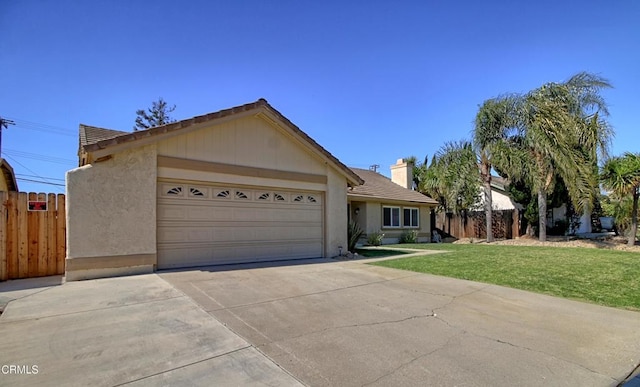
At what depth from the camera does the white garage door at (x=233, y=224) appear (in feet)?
29.5

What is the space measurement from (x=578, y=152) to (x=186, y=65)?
19738mm

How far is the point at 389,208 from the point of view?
2073cm

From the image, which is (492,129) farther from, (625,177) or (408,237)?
(408,237)

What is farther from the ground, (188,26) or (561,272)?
(188,26)

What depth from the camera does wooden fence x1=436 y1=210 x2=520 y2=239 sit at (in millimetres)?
23250

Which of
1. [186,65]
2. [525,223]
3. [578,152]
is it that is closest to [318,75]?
[186,65]

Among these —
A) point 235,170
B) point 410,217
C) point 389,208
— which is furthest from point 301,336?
point 410,217

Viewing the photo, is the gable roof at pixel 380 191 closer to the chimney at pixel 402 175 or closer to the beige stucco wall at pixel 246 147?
the chimney at pixel 402 175

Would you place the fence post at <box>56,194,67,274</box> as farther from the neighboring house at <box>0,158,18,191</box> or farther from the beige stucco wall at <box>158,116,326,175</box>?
the neighboring house at <box>0,158,18,191</box>

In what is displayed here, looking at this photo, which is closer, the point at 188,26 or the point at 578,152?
the point at 188,26

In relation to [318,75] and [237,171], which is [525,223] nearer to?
[318,75]

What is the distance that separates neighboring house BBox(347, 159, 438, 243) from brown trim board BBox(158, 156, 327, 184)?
236 inches

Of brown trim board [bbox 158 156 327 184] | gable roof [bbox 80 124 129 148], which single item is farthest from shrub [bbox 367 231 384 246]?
gable roof [bbox 80 124 129 148]

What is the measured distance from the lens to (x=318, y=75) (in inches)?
552
